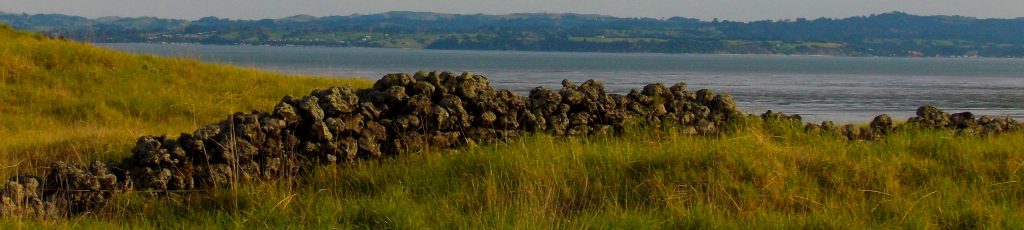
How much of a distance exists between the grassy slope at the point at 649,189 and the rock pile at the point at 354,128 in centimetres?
31

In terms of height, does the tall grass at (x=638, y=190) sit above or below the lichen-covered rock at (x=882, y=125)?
below

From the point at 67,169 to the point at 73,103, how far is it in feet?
32.3

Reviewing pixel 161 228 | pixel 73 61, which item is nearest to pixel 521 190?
pixel 161 228

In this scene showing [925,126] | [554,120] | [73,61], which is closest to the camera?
[554,120]

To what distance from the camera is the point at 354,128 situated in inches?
431

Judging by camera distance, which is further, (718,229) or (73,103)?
(73,103)

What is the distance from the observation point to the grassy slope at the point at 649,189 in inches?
326

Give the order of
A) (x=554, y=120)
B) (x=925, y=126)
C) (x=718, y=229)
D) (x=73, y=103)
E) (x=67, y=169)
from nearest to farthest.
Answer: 1. (x=718, y=229)
2. (x=67, y=169)
3. (x=554, y=120)
4. (x=925, y=126)
5. (x=73, y=103)

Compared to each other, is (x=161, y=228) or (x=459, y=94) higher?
(x=459, y=94)

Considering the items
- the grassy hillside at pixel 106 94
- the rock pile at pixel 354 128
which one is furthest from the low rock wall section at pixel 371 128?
the grassy hillside at pixel 106 94

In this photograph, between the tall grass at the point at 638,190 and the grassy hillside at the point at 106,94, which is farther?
the grassy hillside at the point at 106,94

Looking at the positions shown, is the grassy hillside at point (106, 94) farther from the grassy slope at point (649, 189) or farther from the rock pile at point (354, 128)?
the grassy slope at point (649, 189)

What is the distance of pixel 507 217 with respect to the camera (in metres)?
8.22

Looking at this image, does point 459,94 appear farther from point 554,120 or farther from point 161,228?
point 161,228
